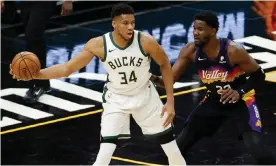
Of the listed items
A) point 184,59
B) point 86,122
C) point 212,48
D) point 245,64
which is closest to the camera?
point 245,64

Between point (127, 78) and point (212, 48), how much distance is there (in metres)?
0.89

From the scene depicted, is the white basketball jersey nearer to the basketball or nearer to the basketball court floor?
the basketball

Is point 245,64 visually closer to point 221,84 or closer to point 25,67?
point 221,84

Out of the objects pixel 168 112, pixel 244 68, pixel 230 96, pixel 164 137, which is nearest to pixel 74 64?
pixel 168 112

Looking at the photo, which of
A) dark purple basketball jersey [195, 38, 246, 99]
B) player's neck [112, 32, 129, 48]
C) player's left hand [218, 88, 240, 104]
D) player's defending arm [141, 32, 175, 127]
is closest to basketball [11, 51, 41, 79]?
player's neck [112, 32, 129, 48]

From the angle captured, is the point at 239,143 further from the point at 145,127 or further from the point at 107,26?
the point at 107,26

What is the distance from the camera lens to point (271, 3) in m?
16.5

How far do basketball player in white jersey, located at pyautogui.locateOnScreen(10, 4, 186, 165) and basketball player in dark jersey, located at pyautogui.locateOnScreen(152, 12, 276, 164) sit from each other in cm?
27

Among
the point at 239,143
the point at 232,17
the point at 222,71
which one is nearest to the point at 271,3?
the point at 232,17

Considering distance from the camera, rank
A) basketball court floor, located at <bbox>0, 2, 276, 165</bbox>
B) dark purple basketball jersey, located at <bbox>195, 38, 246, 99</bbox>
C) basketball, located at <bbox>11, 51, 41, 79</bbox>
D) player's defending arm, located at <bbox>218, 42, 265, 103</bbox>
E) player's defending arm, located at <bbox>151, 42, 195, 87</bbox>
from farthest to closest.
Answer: basketball court floor, located at <bbox>0, 2, 276, 165</bbox>
player's defending arm, located at <bbox>151, 42, 195, 87</bbox>
dark purple basketball jersey, located at <bbox>195, 38, 246, 99</bbox>
player's defending arm, located at <bbox>218, 42, 265, 103</bbox>
basketball, located at <bbox>11, 51, 41, 79</bbox>

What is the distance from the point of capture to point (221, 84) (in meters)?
8.84

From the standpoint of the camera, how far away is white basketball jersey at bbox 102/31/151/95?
8.48m

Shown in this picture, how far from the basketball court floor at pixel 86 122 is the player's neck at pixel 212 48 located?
148 centimetres

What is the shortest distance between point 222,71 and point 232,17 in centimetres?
726
